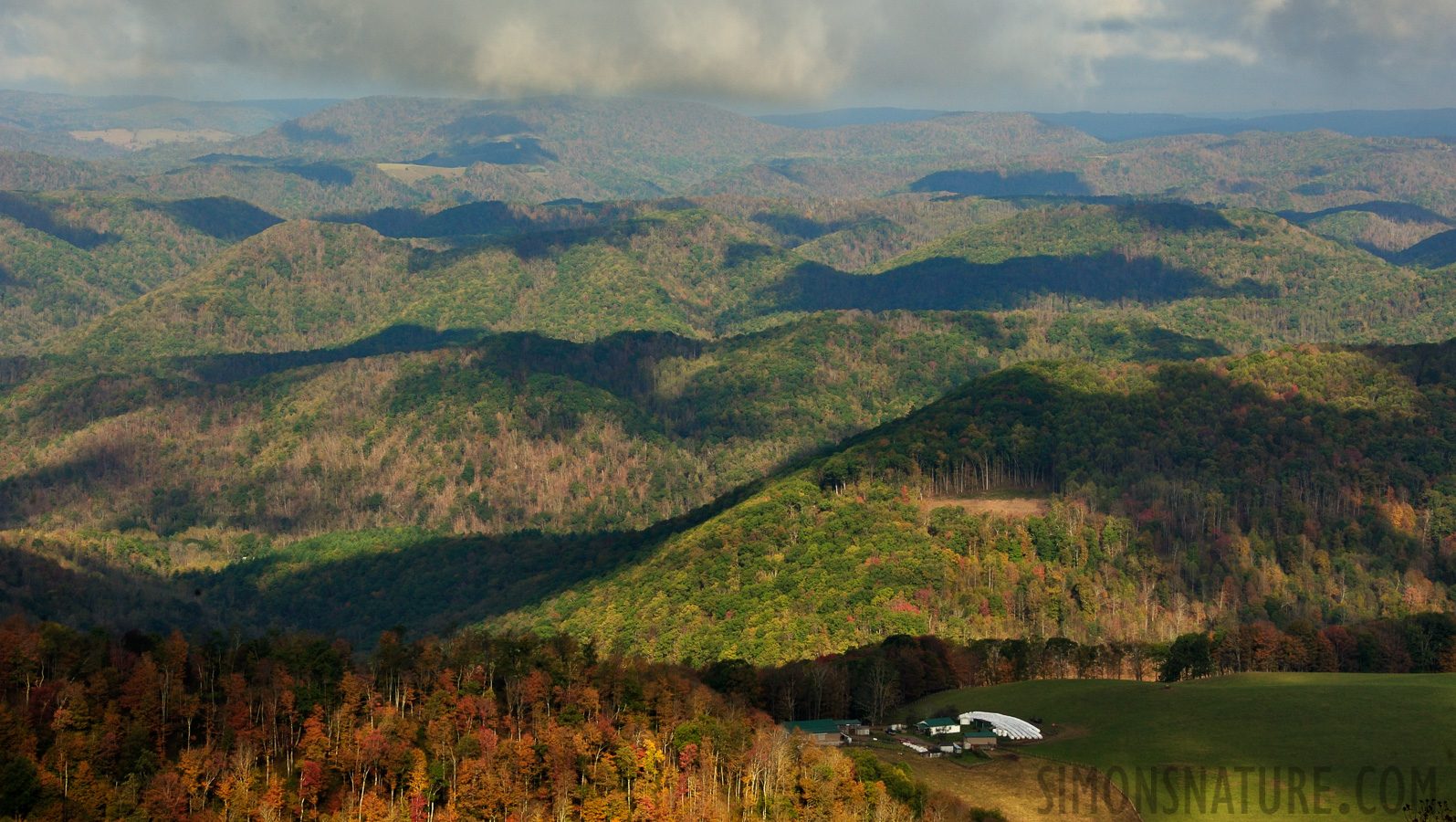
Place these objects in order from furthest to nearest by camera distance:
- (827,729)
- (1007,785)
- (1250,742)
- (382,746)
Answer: (827,729) → (1250,742) → (1007,785) → (382,746)

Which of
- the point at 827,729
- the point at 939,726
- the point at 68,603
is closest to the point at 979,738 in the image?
the point at 939,726

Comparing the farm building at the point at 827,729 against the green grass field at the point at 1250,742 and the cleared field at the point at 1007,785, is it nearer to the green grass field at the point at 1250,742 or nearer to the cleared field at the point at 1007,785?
the cleared field at the point at 1007,785

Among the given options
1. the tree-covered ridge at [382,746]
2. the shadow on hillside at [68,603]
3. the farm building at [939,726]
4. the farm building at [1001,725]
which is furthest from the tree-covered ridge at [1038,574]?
the shadow on hillside at [68,603]

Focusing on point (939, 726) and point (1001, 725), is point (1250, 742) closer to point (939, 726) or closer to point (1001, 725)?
point (1001, 725)

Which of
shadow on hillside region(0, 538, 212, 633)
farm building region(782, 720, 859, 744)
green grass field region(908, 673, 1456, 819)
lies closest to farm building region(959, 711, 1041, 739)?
green grass field region(908, 673, 1456, 819)

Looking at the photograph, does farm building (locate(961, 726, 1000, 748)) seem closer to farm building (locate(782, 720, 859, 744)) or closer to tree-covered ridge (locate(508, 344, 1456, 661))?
farm building (locate(782, 720, 859, 744))

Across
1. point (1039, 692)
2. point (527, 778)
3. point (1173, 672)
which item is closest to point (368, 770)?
point (527, 778)
